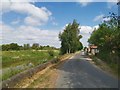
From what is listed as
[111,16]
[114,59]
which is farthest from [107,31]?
[111,16]

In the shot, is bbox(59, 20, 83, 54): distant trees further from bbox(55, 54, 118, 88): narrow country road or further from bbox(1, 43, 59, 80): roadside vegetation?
bbox(55, 54, 118, 88): narrow country road

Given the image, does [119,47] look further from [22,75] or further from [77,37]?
[77,37]

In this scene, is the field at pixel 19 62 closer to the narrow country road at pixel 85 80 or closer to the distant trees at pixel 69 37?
the narrow country road at pixel 85 80

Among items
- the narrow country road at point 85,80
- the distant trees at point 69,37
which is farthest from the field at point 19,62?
the distant trees at point 69,37

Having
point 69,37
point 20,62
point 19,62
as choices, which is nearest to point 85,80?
point 20,62

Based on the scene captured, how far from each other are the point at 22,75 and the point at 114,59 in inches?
633

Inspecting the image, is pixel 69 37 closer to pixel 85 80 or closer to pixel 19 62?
pixel 19 62

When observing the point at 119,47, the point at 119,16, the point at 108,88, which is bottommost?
the point at 108,88

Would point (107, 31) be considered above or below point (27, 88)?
above

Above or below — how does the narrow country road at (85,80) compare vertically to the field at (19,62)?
below

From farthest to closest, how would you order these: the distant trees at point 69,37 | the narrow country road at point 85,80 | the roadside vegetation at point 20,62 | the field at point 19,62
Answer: the distant trees at point 69,37
the roadside vegetation at point 20,62
the field at point 19,62
the narrow country road at point 85,80

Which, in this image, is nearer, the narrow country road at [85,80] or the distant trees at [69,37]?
the narrow country road at [85,80]

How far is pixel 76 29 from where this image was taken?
9644 cm

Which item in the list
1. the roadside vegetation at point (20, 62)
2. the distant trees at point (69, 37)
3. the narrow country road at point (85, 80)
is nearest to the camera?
the narrow country road at point (85, 80)
